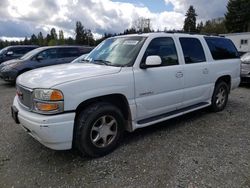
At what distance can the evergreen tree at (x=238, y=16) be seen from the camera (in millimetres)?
50125

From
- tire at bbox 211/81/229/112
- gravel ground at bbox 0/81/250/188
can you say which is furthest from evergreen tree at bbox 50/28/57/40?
gravel ground at bbox 0/81/250/188

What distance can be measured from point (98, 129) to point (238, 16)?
55.3 m

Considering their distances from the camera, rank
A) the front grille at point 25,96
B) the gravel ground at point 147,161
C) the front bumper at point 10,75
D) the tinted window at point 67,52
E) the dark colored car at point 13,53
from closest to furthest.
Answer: the gravel ground at point 147,161 < the front grille at point 25,96 < the front bumper at point 10,75 < the tinted window at point 67,52 < the dark colored car at point 13,53

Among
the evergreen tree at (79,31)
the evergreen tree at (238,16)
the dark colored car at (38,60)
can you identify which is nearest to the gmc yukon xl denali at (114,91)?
the dark colored car at (38,60)

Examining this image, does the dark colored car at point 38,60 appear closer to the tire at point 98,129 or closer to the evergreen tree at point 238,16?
the tire at point 98,129

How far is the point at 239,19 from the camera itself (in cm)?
5041

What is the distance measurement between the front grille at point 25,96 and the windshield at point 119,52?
1308mm

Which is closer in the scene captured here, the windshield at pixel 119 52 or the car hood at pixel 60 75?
the car hood at pixel 60 75

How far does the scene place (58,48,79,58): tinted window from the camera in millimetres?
10570

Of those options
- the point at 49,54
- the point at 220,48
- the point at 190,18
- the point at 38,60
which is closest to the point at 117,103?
the point at 220,48

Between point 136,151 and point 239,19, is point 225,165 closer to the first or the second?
point 136,151

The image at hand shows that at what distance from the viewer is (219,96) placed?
5.71 metres

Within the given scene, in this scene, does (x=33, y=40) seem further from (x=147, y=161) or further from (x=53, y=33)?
(x=147, y=161)

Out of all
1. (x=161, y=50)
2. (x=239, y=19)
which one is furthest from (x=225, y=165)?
(x=239, y=19)
